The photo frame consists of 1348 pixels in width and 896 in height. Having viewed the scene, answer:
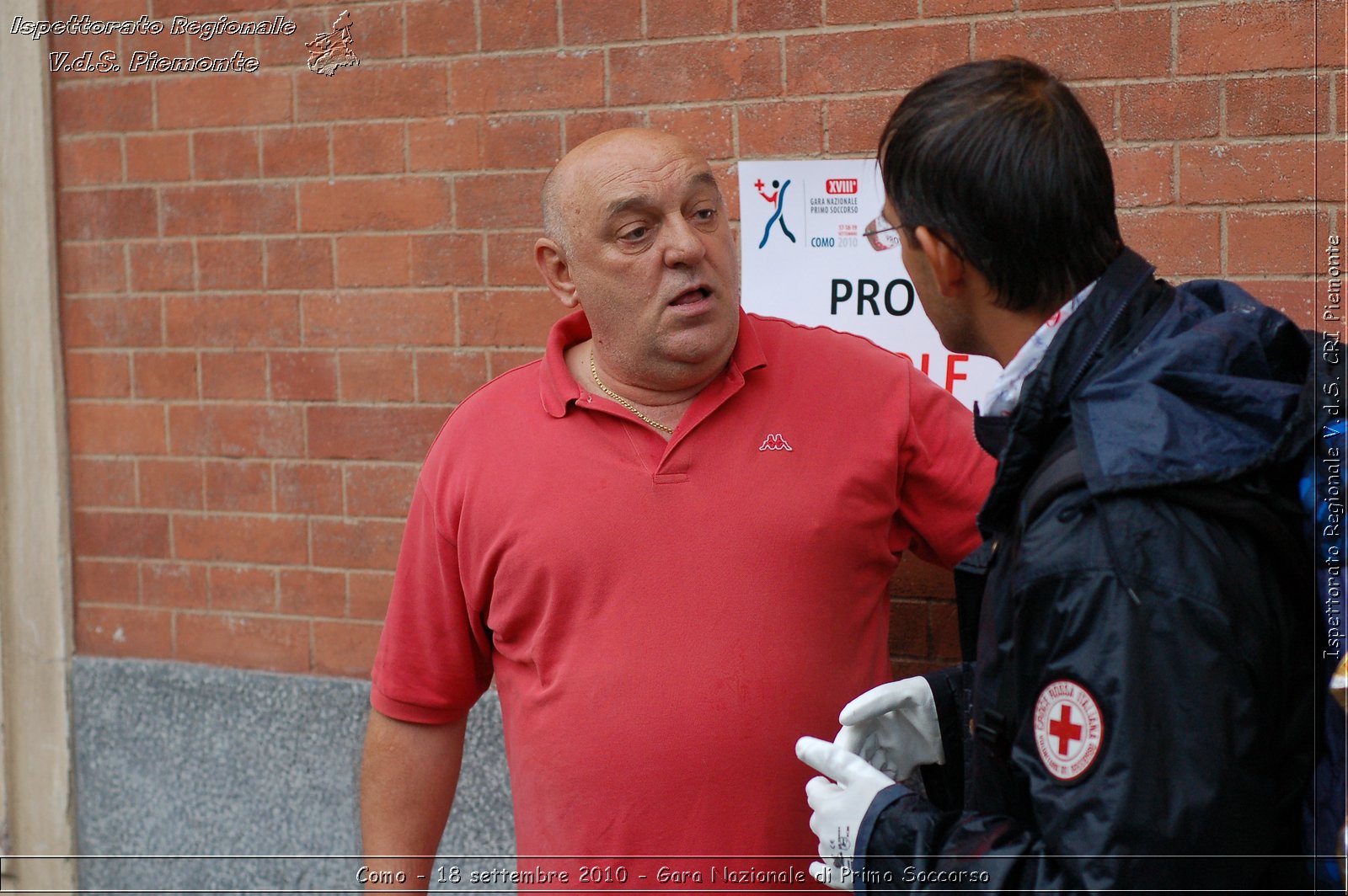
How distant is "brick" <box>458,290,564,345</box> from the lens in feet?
10.3

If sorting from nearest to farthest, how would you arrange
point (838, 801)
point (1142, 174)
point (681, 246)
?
point (838, 801) → point (681, 246) → point (1142, 174)

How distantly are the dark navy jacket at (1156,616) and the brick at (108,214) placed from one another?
9.21 ft

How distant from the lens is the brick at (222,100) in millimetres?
3387

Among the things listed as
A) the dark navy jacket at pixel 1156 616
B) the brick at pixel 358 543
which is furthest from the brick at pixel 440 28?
the dark navy jacket at pixel 1156 616

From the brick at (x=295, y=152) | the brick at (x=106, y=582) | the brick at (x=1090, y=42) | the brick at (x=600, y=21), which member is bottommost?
the brick at (x=106, y=582)

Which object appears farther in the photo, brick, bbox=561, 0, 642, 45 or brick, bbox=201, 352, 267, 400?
brick, bbox=201, 352, 267, 400

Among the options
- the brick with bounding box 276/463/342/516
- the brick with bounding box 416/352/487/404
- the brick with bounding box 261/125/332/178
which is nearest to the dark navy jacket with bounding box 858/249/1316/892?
the brick with bounding box 416/352/487/404

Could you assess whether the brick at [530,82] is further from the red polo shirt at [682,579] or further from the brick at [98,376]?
the brick at [98,376]

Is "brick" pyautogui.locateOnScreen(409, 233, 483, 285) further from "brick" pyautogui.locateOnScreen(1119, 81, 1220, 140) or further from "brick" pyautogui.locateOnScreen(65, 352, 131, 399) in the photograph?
"brick" pyautogui.locateOnScreen(1119, 81, 1220, 140)

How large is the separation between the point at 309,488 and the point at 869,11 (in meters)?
1.90

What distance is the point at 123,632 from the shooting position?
368 centimetres

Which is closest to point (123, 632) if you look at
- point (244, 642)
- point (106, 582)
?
point (106, 582)

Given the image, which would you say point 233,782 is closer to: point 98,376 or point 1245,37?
point 98,376

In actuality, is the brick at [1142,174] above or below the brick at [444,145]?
below
